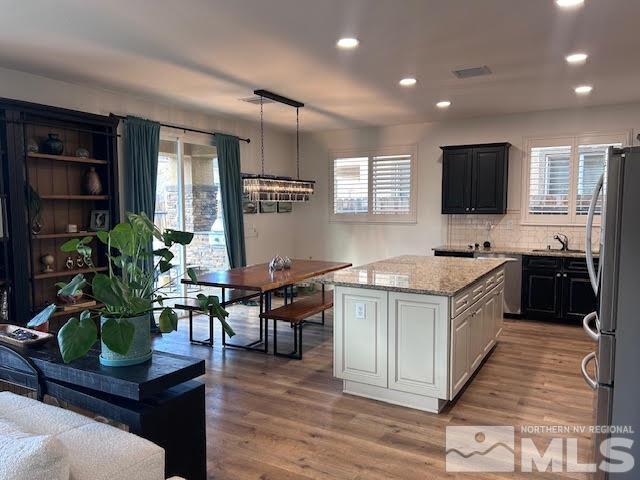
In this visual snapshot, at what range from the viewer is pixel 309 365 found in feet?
14.8

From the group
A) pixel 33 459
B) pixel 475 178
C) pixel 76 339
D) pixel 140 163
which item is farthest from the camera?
pixel 475 178

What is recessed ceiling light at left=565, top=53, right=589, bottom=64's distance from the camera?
393 cm

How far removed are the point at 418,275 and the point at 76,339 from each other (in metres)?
2.72

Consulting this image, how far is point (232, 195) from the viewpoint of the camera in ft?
22.5

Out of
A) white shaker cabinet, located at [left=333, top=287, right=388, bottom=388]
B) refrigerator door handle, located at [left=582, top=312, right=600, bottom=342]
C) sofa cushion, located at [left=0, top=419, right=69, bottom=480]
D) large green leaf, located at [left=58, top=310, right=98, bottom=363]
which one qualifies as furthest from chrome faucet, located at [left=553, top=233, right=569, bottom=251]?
sofa cushion, located at [left=0, top=419, right=69, bottom=480]

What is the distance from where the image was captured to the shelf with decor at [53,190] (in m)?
4.24

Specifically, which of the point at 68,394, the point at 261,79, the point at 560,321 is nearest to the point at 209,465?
the point at 68,394

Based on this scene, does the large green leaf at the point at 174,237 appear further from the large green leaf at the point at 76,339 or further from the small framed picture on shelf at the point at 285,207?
the small framed picture on shelf at the point at 285,207

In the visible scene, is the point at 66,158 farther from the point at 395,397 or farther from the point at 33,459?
the point at 33,459

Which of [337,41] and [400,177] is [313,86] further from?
[400,177]

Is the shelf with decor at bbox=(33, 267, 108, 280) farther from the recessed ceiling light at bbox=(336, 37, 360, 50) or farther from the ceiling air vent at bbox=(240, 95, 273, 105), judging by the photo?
the recessed ceiling light at bbox=(336, 37, 360, 50)

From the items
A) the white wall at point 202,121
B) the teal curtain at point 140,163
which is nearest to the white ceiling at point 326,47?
the white wall at point 202,121

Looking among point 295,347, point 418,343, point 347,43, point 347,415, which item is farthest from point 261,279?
point 347,43

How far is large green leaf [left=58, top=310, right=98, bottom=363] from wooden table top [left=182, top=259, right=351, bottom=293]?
2101 millimetres
